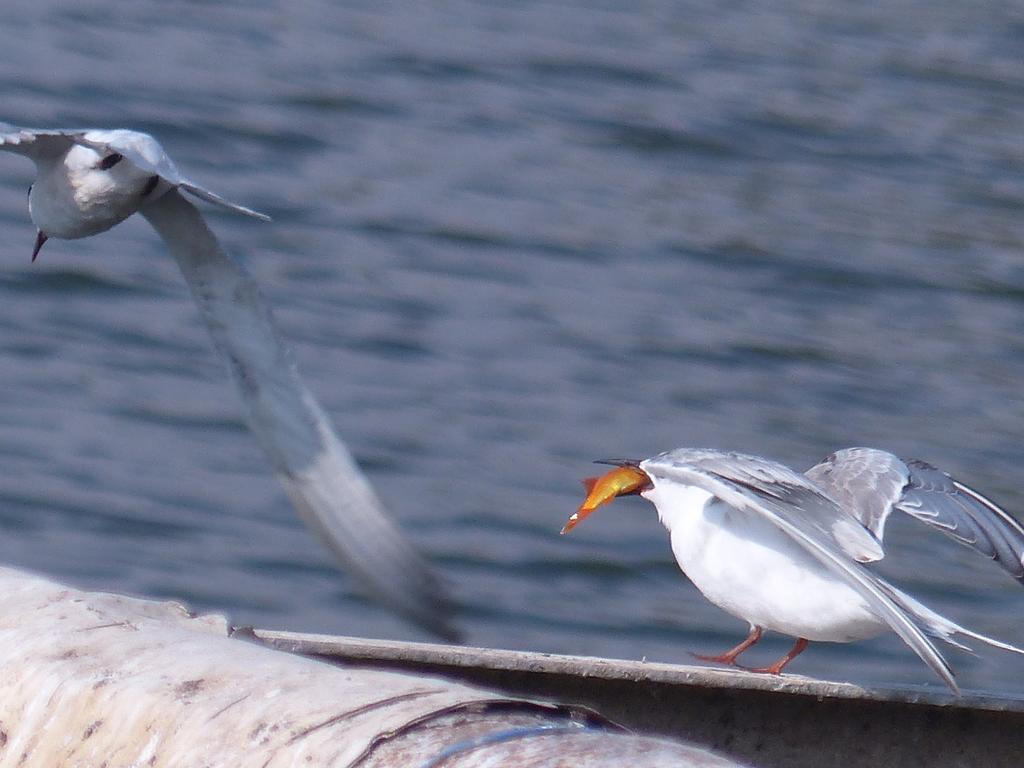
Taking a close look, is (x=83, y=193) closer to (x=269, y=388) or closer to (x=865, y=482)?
(x=269, y=388)

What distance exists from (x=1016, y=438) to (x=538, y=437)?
8.20 feet

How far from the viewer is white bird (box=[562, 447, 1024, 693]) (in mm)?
3908

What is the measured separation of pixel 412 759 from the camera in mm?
2686

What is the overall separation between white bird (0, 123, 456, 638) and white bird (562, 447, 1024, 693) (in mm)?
547

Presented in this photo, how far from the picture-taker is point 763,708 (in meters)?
4.00

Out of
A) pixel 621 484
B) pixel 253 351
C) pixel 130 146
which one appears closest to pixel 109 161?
pixel 130 146

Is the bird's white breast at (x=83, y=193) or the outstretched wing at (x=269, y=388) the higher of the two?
the bird's white breast at (x=83, y=193)

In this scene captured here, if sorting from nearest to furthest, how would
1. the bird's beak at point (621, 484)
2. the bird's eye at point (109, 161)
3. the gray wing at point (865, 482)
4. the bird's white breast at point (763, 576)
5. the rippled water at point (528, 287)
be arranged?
the bird's white breast at point (763, 576)
the gray wing at point (865, 482)
the bird's eye at point (109, 161)
the bird's beak at point (621, 484)
the rippled water at point (528, 287)

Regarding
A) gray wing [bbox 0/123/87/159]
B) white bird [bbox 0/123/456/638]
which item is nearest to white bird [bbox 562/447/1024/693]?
white bird [bbox 0/123/456/638]

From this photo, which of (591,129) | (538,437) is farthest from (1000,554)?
(591,129)

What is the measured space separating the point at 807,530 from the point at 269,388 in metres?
1.43

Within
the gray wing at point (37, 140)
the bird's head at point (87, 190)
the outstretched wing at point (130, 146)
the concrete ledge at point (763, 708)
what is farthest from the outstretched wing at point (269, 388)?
the concrete ledge at point (763, 708)

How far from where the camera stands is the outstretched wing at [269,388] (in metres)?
4.65

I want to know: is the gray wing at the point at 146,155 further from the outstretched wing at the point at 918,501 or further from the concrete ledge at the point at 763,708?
the outstretched wing at the point at 918,501
